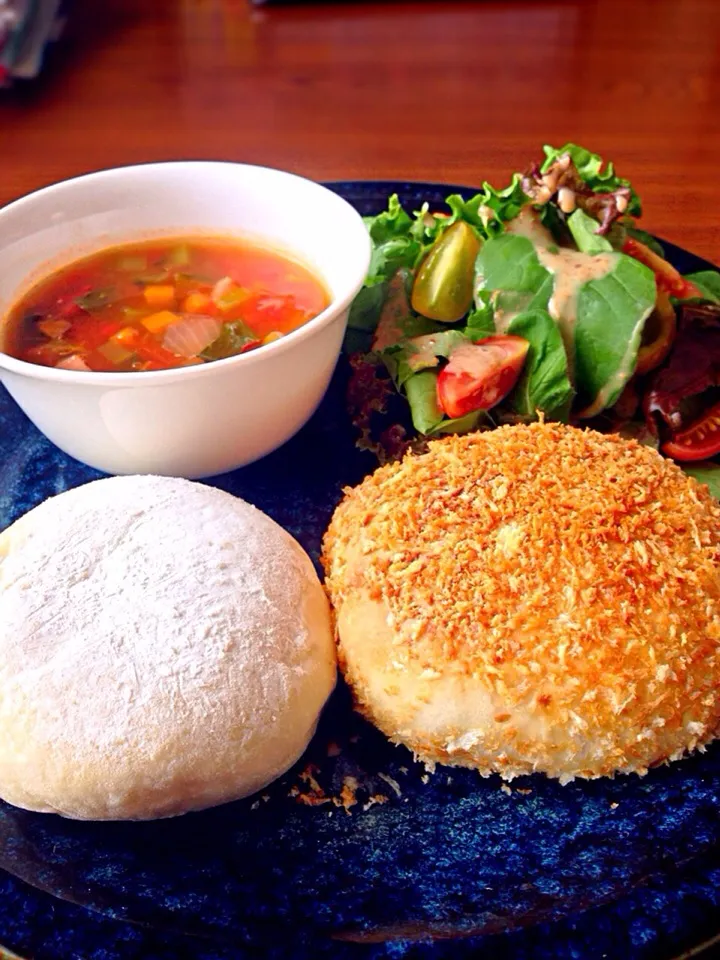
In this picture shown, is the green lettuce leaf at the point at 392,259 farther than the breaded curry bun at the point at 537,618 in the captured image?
Yes

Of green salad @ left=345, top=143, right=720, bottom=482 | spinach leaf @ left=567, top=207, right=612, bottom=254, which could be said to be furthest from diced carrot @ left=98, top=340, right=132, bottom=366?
spinach leaf @ left=567, top=207, right=612, bottom=254

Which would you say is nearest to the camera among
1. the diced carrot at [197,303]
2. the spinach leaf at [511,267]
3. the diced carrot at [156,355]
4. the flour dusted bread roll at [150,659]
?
the flour dusted bread roll at [150,659]

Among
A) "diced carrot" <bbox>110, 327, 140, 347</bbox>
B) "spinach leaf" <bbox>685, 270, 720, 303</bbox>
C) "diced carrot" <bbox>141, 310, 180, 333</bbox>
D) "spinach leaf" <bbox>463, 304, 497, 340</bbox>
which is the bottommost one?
"spinach leaf" <bbox>685, 270, 720, 303</bbox>

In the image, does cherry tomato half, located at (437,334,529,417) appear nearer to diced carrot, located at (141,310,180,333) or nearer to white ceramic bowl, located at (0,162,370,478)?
white ceramic bowl, located at (0,162,370,478)

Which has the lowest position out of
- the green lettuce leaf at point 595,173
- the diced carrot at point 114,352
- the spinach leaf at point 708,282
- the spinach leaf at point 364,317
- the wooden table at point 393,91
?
the wooden table at point 393,91

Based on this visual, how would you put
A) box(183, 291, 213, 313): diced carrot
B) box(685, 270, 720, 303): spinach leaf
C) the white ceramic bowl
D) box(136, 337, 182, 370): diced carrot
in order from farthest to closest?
box(685, 270, 720, 303): spinach leaf, box(183, 291, 213, 313): diced carrot, box(136, 337, 182, 370): diced carrot, the white ceramic bowl

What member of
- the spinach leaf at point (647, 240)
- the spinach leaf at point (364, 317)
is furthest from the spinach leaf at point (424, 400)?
the spinach leaf at point (647, 240)

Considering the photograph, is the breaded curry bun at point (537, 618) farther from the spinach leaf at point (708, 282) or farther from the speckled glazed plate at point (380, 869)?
the spinach leaf at point (708, 282)

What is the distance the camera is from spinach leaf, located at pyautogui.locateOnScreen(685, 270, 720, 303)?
255 cm

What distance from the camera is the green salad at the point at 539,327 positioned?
2266 millimetres

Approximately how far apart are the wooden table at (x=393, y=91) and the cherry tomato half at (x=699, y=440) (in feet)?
4.11

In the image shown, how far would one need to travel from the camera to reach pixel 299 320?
2.20 meters

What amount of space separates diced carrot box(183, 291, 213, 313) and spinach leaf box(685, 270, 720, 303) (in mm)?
1303

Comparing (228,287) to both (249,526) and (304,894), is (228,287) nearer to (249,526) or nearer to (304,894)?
(249,526)
